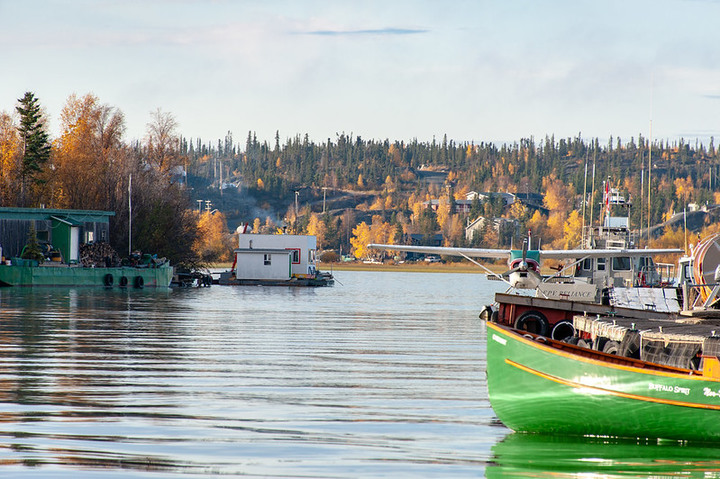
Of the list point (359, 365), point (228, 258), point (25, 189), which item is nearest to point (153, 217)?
point (25, 189)

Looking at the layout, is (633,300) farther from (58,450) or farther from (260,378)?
(58,450)

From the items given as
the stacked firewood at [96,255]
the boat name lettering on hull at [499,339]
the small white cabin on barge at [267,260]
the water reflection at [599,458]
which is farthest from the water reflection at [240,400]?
the small white cabin on barge at [267,260]

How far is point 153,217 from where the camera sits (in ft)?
259

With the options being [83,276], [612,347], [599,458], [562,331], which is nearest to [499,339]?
[612,347]

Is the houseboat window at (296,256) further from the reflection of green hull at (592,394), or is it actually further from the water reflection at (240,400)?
the reflection of green hull at (592,394)

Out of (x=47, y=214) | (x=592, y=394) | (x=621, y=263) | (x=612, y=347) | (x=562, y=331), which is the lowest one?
(x=592, y=394)

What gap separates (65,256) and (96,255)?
2595mm

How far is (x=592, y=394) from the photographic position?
14328mm

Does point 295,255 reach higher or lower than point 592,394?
higher

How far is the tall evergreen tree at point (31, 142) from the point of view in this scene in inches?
3278

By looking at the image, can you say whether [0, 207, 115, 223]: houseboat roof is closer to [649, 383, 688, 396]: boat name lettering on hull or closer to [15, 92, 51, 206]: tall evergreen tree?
[15, 92, 51, 206]: tall evergreen tree

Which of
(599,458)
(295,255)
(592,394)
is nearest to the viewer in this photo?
(599,458)

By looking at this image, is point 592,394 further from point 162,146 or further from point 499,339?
point 162,146

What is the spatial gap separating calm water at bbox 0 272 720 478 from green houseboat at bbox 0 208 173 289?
3319 centimetres
